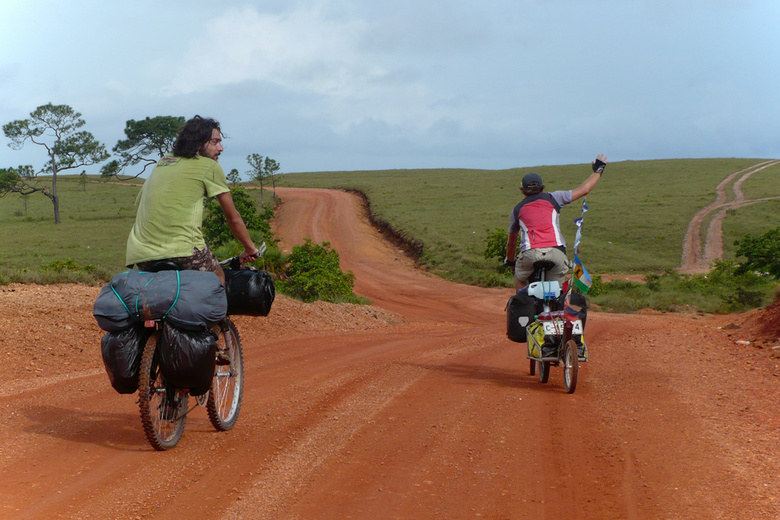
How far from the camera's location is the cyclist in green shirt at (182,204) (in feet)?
15.4

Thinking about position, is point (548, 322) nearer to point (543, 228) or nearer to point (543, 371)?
point (543, 371)

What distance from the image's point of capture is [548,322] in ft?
22.9

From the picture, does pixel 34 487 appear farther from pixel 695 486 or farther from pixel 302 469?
pixel 695 486

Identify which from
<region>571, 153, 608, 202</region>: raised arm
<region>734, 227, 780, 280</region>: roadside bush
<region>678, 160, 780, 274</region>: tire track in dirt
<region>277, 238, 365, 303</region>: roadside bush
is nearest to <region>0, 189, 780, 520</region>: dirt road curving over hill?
<region>571, 153, 608, 202</region>: raised arm

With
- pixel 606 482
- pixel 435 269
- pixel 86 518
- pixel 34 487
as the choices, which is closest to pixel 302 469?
pixel 86 518

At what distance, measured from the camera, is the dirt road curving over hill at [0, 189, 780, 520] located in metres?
3.82

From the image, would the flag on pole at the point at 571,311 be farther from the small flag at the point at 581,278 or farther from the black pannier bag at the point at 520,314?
the black pannier bag at the point at 520,314

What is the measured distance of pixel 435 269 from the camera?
35.4 meters

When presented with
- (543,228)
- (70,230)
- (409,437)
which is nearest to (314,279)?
(543,228)

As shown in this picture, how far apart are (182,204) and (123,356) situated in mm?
1076

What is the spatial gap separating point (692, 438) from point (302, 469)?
2841mm

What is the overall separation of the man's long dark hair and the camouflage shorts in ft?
2.23

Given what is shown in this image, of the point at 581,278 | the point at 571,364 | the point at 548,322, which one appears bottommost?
the point at 571,364

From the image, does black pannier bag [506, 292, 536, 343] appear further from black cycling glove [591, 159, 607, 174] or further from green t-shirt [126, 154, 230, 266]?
green t-shirt [126, 154, 230, 266]
